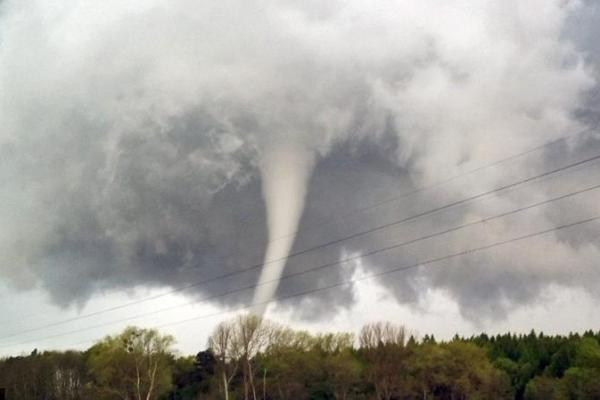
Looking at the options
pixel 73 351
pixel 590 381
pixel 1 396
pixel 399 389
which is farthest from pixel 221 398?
pixel 1 396

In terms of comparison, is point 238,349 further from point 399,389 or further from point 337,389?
point 399,389

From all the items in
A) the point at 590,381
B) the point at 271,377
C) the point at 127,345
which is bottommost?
the point at 590,381

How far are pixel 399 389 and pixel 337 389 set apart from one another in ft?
34.3

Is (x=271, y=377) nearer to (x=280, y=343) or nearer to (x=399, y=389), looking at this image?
(x=280, y=343)

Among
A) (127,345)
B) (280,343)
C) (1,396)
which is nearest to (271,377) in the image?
(280,343)

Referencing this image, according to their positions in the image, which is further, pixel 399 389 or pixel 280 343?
A: pixel 280 343

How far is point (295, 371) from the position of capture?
119625 millimetres

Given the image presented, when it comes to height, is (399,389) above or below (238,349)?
below

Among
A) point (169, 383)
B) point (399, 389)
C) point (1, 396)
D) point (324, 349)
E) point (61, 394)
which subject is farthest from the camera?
point (324, 349)

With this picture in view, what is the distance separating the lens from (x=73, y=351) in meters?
142

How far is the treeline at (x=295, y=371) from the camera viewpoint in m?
111

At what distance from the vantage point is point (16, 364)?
136 m

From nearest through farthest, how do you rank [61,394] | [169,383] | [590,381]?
1. [590,381]
2. [169,383]
3. [61,394]

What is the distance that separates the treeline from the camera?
110938mm
